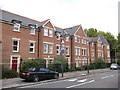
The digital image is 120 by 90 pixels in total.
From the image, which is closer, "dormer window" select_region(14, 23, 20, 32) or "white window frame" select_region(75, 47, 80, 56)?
"dormer window" select_region(14, 23, 20, 32)

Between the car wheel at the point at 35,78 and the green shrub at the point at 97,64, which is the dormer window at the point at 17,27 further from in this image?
the green shrub at the point at 97,64

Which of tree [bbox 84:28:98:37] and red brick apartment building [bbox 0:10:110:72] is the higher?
tree [bbox 84:28:98:37]

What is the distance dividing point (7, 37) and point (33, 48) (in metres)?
5.30

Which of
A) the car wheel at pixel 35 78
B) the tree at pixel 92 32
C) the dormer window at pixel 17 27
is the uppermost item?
the tree at pixel 92 32

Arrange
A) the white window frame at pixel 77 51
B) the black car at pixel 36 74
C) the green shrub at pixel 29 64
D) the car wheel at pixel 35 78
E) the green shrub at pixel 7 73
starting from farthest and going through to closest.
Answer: the white window frame at pixel 77 51 < the green shrub at pixel 29 64 < the green shrub at pixel 7 73 < the car wheel at pixel 35 78 < the black car at pixel 36 74

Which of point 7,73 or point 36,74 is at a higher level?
point 36,74

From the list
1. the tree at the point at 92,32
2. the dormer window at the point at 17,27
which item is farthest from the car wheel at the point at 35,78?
the tree at the point at 92,32

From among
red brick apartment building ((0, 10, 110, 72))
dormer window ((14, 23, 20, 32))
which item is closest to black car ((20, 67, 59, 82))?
red brick apartment building ((0, 10, 110, 72))

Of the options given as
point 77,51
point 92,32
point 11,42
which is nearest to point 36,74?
point 11,42

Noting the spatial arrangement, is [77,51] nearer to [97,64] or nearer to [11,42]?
Answer: [97,64]

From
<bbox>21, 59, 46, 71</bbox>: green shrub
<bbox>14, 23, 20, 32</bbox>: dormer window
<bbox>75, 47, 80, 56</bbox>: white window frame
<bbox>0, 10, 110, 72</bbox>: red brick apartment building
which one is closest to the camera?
<bbox>21, 59, 46, 71</bbox>: green shrub

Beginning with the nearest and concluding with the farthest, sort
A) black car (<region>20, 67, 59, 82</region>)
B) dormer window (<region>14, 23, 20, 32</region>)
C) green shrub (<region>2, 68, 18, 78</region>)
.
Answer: black car (<region>20, 67, 59, 82</region>), green shrub (<region>2, 68, 18, 78</region>), dormer window (<region>14, 23, 20, 32</region>)

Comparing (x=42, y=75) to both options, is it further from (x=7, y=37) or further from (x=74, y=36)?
(x=74, y=36)

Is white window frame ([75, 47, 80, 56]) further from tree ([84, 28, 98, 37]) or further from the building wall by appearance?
tree ([84, 28, 98, 37])
